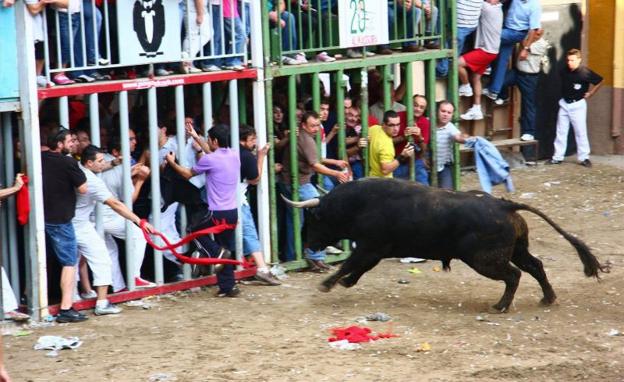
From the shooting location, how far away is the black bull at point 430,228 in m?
12.5

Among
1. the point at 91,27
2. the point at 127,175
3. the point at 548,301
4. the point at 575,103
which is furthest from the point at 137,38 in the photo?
the point at 575,103

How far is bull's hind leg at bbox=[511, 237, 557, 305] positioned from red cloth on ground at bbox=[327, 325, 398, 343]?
1717 mm

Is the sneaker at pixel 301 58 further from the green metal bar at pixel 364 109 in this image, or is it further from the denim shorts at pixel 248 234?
the denim shorts at pixel 248 234

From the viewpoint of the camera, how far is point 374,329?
476 inches

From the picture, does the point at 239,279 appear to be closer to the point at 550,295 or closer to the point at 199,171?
the point at 199,171

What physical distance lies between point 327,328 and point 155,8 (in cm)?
331

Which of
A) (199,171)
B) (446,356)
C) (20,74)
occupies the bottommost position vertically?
(446,356)

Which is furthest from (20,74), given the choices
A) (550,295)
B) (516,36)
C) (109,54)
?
(516,36)

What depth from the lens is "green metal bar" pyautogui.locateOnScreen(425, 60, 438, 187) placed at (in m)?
15.4

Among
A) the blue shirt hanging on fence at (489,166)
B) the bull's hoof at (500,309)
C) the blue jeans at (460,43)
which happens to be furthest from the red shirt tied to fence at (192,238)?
the blue jeans at (460,43)

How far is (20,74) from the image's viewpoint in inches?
463

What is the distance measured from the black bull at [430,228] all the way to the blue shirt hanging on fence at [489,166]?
184cm

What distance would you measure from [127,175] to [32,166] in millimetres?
1062

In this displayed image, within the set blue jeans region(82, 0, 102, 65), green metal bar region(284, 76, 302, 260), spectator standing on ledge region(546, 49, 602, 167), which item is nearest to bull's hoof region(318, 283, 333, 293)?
green metal bar region(284, 76, 302, 260)
